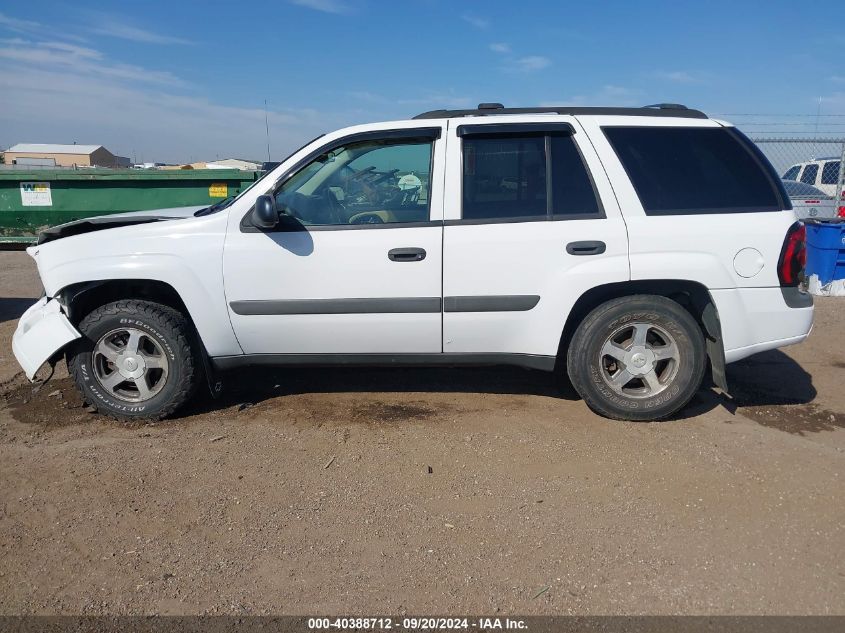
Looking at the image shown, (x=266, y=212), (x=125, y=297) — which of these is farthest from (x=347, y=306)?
(x=125, y=297)

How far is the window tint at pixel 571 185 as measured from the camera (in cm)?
400

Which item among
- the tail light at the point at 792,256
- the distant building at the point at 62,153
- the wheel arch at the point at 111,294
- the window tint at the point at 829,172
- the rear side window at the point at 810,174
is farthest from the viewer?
the distant building at the point at 62,153

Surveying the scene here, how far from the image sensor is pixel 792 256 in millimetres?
3936

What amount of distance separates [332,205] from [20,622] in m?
2.66

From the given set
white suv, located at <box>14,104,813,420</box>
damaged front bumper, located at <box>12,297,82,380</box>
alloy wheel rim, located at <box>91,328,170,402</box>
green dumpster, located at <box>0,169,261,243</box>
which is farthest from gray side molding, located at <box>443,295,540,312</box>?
green dumpster, located at <box>0,169,261,243</box>

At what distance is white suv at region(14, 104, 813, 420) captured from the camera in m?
3.95

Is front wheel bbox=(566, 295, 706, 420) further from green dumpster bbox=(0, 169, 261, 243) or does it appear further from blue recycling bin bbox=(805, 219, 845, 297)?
green dumpster bbox=(0, 169, 261, 243)

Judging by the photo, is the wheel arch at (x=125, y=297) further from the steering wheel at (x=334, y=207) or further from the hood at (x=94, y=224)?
the steering wheel at (x=334, y=207)

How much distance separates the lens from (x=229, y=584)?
2654mm

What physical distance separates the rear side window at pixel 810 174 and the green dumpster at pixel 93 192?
12.0 metres

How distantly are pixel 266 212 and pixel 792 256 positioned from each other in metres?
3.15

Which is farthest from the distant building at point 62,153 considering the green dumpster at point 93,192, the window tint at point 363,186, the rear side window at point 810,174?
the window tint at point 363,186

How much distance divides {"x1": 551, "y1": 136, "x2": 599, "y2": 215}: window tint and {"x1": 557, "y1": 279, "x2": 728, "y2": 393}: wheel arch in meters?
0.50

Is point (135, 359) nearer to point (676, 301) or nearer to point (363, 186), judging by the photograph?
point (363, 186)
